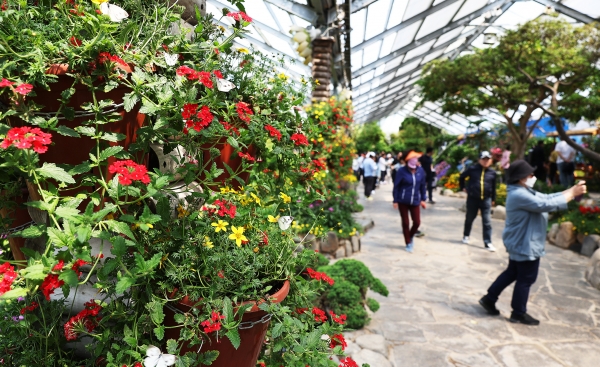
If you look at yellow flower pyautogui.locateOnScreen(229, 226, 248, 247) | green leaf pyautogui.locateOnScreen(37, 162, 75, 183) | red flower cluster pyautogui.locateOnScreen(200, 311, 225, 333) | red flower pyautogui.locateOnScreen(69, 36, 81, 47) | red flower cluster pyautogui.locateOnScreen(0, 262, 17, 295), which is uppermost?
red flower pyautogui.locateOnScreen(69, 36, 81, 47)

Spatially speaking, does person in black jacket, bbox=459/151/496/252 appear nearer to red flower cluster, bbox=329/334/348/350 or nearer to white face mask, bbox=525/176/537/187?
white face mask, bbox=525/176/537/187

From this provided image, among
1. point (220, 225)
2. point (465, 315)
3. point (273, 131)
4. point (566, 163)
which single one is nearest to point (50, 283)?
point (220, 225)

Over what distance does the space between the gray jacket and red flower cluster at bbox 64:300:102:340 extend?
3831 mm

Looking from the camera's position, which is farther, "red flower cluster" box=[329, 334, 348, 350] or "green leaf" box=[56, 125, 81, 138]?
"red flower cluster" box=[329, 334, 348, 350]

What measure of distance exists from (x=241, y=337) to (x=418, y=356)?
2.55 meters

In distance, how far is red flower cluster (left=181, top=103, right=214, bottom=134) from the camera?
109cm

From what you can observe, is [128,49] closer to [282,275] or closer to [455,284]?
[282,275]

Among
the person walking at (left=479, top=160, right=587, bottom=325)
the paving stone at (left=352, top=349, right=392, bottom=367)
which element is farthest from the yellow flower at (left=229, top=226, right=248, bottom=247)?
the person walking at (left=479, top=160, right=587, bottom=325)

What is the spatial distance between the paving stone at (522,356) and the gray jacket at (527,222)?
0.81 metres

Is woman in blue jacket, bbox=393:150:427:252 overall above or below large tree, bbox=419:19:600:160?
below

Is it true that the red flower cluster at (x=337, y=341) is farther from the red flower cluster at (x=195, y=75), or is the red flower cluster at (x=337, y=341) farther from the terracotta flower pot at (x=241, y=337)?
the red flower cluster at (x=195, y=75)

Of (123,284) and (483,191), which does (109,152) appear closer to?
(123,284)

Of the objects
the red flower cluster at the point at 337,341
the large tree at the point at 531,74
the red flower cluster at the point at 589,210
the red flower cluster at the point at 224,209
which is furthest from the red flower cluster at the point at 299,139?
the red flower cluster at the point at 589,210

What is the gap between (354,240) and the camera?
6.41 metres
